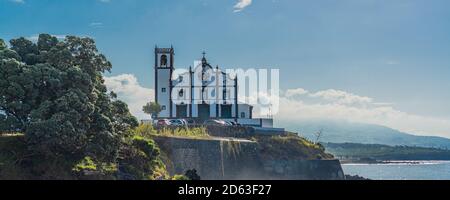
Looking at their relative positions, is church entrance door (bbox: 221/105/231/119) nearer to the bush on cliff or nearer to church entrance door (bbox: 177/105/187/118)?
church entrance door (bbox: 177/105/187/118)

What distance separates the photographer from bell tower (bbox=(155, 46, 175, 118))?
47.1 meters

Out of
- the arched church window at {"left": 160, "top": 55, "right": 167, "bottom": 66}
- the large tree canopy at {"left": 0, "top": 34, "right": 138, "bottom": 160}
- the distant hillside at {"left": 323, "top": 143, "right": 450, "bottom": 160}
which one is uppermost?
the arched church window at {"left": 160, "top": 55, "right": 167, "bottom": 66}

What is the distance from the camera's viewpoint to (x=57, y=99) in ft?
55.2

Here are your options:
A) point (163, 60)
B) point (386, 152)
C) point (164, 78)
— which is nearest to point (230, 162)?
point (164, 78)

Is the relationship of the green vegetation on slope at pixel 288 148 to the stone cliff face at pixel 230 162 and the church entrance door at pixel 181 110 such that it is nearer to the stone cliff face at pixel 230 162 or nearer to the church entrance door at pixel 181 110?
the stone cliff face at pixel 230 162

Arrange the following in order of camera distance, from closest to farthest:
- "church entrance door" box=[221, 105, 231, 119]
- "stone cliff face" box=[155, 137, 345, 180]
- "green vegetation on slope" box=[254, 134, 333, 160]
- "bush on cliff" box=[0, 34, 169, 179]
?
"bush on cliff" box=[0, 34, 169, 179] → "stone cliff face" box=[155, 137, 345, 180] → "green vegetation on slope" box=[254, 134, 333, 160] → "church entrance door" box=[221, 105, 231, 119]

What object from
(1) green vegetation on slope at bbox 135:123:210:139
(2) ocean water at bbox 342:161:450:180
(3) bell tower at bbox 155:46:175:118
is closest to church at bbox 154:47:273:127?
(3) bell tower at bbox 155:46:175:118

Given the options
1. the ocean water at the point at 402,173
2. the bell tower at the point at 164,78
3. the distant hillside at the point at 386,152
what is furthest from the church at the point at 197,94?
the distant hillside at the point at 386,152

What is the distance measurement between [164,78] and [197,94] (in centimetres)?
311

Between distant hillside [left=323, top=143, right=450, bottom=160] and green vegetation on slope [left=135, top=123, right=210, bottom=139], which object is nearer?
green vegetation on slope [left=135, top=123, right=210, bottom=139]

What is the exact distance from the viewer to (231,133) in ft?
124

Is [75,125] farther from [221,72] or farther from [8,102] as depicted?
[221,72]
